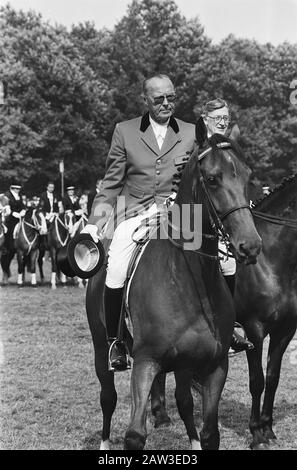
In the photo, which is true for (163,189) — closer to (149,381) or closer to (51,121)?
(149,381)

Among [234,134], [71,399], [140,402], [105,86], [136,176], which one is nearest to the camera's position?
[140,402]

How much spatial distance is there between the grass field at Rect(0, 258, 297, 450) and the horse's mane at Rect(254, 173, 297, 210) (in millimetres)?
2286

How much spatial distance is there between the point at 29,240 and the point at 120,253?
52.6 feet

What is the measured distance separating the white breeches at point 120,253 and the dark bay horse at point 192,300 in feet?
0.63

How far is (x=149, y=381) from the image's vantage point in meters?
4.85

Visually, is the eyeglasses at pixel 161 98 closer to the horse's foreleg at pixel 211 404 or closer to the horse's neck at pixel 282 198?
the horse's foreleg at pixel 211 404

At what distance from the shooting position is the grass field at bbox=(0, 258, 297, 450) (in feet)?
22.9

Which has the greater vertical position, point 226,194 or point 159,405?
point 226,194

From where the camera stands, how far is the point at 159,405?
7.73 metres

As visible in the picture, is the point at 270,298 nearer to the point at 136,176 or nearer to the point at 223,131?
the point at 223,131

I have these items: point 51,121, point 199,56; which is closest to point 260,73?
point 199,56

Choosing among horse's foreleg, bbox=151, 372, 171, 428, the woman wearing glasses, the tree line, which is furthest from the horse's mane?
the tree line

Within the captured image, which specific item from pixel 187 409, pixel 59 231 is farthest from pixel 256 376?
pixel 59 231
